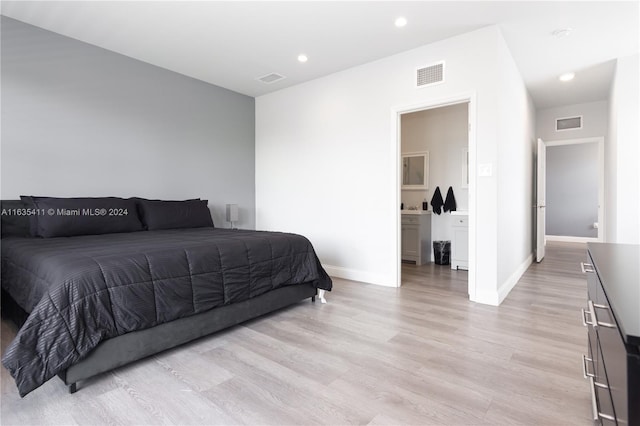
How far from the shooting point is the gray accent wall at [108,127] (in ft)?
10.9

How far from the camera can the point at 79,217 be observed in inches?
129

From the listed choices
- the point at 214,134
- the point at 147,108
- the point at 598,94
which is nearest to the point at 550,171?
the point at 598,94

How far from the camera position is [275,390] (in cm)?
183

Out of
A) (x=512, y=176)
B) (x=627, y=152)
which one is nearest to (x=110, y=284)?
(x=512, y=176)

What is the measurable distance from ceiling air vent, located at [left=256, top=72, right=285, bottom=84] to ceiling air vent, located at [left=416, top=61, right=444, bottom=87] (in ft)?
6.24

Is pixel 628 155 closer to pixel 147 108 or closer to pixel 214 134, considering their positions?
pixel 214 134

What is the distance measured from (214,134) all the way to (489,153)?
12.1 ft

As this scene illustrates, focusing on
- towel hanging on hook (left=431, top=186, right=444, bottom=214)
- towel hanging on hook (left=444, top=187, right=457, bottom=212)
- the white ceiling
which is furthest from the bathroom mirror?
the white ceiling

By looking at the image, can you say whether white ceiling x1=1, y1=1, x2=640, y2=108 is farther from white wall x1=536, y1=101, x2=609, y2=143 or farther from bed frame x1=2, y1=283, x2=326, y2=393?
bed frame x1=2, y1=283, x2=326, y2=393

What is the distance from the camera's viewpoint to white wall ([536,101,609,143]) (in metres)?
5.77

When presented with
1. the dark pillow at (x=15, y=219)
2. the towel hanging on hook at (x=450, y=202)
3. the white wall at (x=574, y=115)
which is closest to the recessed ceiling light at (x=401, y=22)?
the towel hanging on hook at (x=450, y=202)

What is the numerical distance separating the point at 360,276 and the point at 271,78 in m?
2.99

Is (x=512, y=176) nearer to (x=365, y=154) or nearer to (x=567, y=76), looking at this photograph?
(x=365, y=154)

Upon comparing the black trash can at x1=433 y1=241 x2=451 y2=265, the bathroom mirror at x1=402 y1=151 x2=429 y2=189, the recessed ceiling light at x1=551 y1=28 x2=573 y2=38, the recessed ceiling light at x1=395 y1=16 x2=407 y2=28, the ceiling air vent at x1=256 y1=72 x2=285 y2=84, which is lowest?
the black trash can at x1=433 y1=241 x2=451 y2=265
